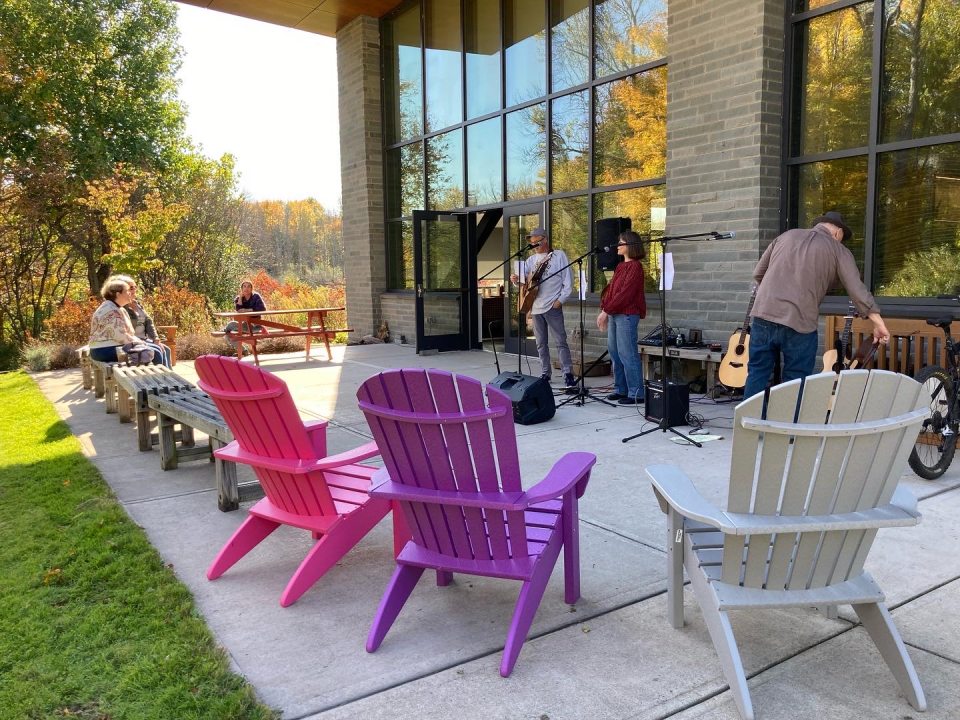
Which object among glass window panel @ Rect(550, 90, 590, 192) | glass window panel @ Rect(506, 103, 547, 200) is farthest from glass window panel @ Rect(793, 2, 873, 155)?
glass window panel @ Rect(506, 103, 547, 200)

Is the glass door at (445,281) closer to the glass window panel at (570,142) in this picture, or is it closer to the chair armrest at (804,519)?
the glass window panel at (570,142)

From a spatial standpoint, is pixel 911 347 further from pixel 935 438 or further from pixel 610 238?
pixel 610 238

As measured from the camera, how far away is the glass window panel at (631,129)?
8.77 meters

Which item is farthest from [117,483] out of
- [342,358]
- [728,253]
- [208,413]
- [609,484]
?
[342,358]

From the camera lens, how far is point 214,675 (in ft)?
8.34

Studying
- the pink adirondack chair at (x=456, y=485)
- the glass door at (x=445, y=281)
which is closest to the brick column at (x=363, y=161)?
the glass door at (x=445, y=281)

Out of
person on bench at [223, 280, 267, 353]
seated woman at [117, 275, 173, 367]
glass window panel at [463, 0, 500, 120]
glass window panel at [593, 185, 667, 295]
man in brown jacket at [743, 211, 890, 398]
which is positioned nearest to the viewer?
man in brown jacket at [743, 211, 890, 398]

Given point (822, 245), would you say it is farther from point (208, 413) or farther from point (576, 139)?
point (576, 139)

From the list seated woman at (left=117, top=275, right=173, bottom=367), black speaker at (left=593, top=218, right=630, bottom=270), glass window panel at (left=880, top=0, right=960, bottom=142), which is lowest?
seated woman at (left=117, top=275, right=173, bottom=367)

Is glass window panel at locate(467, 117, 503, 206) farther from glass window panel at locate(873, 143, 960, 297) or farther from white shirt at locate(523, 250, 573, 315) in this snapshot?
glass window panel at locate(873, 143, 960, 297)

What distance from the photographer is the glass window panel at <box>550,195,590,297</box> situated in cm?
987

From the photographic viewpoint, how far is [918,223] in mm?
6547

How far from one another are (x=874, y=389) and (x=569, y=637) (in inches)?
53.9

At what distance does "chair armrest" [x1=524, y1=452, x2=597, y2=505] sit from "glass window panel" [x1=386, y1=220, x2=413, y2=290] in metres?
11.1
